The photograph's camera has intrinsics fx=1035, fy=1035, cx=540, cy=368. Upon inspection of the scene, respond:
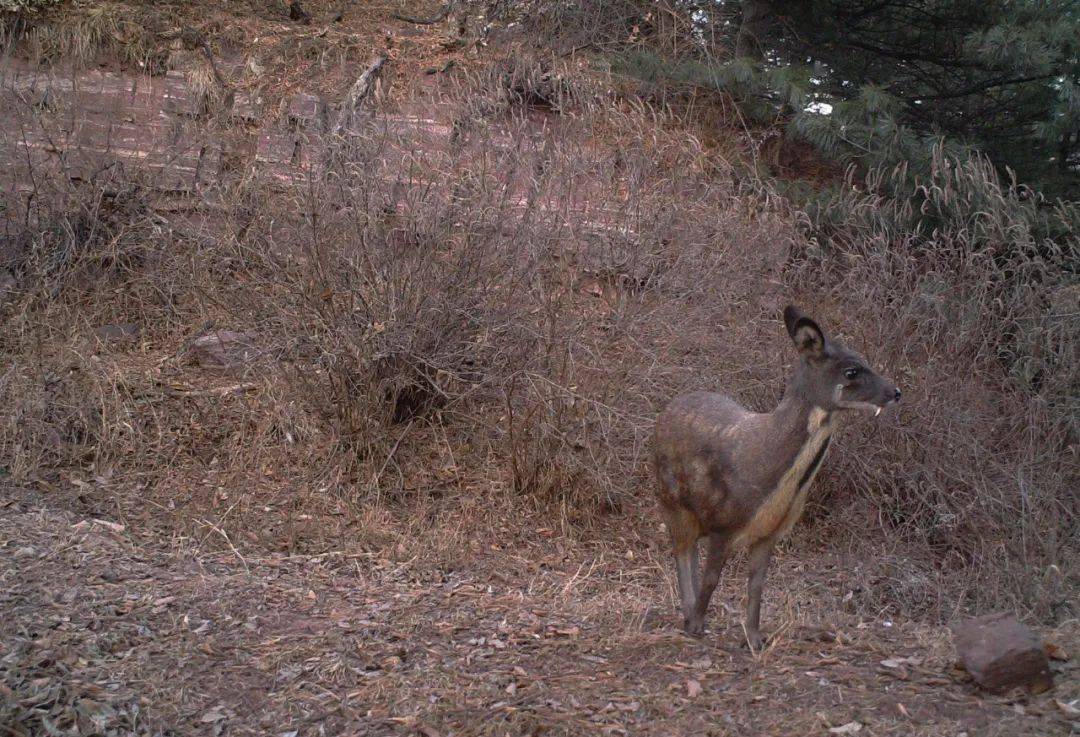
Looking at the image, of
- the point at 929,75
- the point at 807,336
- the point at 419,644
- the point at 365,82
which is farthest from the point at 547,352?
the point at 929,75

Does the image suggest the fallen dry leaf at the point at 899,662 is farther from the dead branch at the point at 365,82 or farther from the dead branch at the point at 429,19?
the dead branch at the point at 429,19

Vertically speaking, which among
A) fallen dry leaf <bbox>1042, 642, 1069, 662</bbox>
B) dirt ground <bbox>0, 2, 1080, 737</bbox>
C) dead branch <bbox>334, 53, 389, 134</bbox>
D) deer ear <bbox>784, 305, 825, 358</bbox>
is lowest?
dirt ground <bbox>0, 2, 1080, 737</bbox>

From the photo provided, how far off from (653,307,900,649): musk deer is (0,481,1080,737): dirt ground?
58 centimetres

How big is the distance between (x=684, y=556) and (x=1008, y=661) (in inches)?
74.1

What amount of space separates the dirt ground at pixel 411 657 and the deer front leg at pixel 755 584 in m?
0.12

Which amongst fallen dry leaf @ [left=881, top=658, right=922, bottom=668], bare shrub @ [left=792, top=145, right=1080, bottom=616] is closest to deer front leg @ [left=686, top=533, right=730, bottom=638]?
fallen dry leaf @ [left=881, top=658, right=922, bottom=668]

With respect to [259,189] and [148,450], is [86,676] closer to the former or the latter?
[148,450]

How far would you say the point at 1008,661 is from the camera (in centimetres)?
481

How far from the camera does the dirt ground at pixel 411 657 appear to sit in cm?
483

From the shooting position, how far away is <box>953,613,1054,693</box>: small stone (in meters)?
4.80

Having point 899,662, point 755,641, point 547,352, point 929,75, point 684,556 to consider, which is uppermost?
point 929,75

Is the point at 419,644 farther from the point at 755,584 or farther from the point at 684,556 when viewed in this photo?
the point at 755,584

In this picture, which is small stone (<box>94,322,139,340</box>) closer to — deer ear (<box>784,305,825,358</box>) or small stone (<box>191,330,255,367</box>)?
small stone (<box>191,330,255,367</box>)

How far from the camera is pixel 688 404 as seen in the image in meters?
6.19
